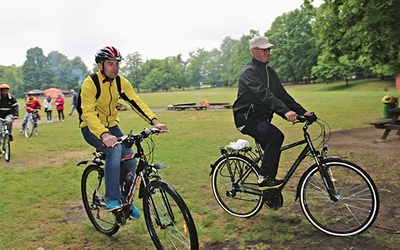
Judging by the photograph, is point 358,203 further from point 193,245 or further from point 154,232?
point 154,232

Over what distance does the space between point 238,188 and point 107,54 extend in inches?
97.7

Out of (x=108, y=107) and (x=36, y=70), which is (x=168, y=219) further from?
(x=36, y=70)

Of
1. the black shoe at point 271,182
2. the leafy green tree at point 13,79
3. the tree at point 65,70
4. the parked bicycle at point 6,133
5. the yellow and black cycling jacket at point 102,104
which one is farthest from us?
the leafy green tree at point 13,79

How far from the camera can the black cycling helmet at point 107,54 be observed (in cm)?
383

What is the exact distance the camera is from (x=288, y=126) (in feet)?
49.3

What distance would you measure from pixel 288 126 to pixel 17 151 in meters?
10.1

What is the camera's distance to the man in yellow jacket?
3.80 m

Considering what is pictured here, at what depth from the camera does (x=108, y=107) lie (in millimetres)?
4121

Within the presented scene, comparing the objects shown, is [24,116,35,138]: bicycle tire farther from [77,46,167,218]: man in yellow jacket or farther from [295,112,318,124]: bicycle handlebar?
[295,112,318,124]: bicycle handlebar

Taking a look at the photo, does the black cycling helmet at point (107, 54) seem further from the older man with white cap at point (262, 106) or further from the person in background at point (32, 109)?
the person in background at point (32, 109)

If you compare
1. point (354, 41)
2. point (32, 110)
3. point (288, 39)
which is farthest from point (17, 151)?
point (288, 39)

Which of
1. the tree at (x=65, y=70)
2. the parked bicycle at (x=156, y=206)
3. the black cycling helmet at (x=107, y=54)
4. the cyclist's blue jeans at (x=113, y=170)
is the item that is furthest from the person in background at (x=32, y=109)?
the tree at (x=65, y=70)

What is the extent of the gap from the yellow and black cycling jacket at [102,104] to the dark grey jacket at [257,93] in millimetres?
1188

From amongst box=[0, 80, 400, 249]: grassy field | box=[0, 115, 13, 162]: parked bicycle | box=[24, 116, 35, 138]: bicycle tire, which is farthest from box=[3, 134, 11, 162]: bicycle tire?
box=[24, 116, 35, 138]: bicycle tire
